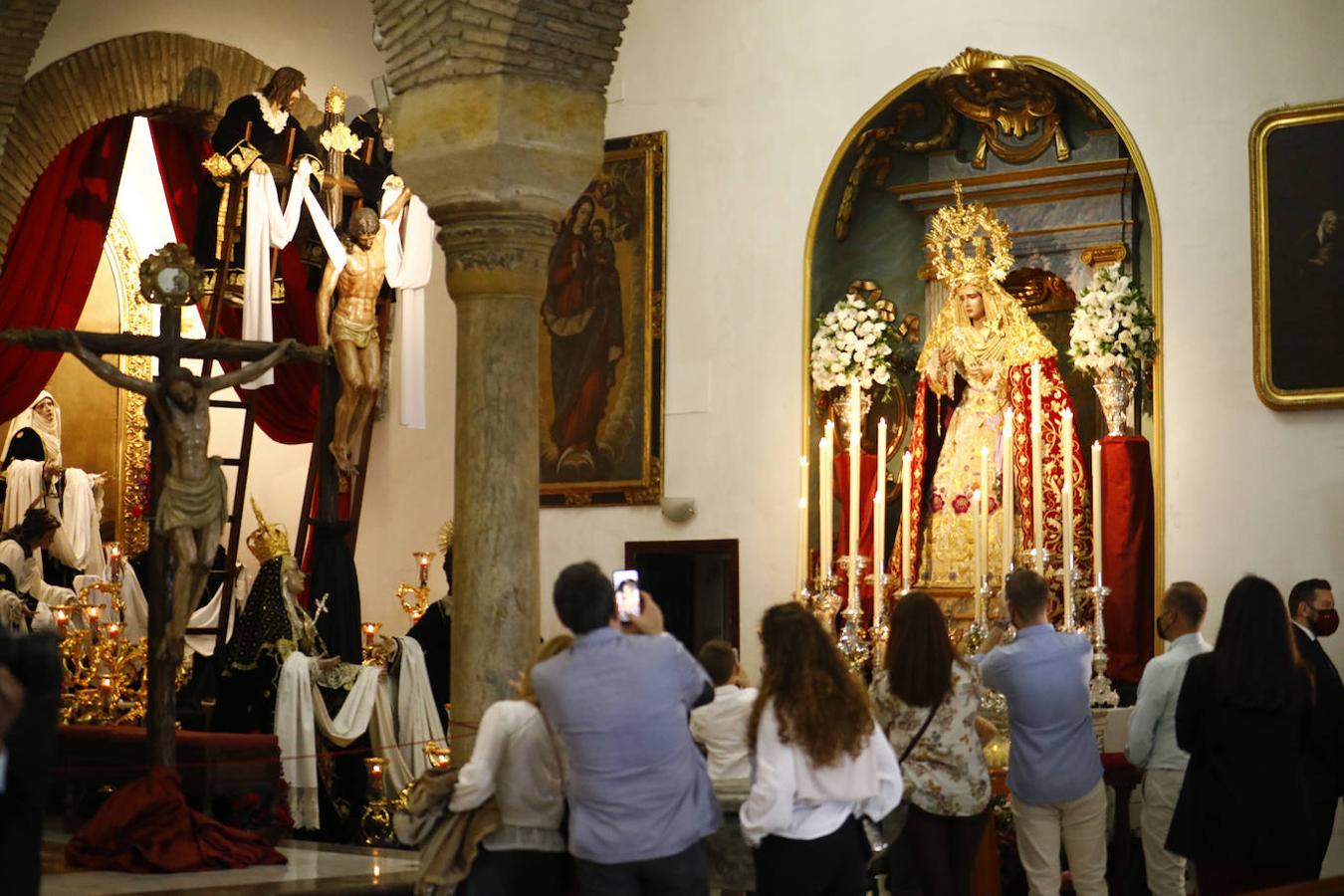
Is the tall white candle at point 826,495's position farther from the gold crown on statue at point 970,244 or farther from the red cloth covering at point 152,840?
the red cloth covering at point 152,840

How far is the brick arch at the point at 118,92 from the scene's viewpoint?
13156 mm

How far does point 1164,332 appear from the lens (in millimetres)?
10547

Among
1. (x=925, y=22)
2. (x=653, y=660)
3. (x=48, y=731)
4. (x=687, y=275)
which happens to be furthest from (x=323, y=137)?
(x=48, y=731)

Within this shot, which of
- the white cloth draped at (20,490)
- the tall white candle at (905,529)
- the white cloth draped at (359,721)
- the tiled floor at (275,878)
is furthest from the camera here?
the white cloth draped at (20,490)

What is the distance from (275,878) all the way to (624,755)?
133 inches

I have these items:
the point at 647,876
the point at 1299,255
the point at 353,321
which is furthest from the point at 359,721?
the point at 1299,255

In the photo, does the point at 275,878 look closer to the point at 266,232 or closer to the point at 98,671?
the point at 98,671

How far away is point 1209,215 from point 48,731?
833 centimetres

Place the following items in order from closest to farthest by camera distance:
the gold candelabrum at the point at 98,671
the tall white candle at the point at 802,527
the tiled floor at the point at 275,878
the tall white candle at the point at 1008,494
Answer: the tiled floor at the point at 275,878 → the tall white candle at the point at 1008,494 → the gold candelabrum at the point at 98,671 → the tall white candle at the point at 802,527

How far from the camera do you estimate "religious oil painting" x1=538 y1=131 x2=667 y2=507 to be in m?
12.4

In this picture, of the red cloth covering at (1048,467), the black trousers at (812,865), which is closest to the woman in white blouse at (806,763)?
the black trousers at (812,865)

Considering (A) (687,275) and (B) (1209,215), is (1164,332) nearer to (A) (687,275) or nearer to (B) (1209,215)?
(B) (1209,215)

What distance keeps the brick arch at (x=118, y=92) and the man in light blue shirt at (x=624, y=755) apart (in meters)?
8.75

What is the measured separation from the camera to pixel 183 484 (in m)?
8.98
